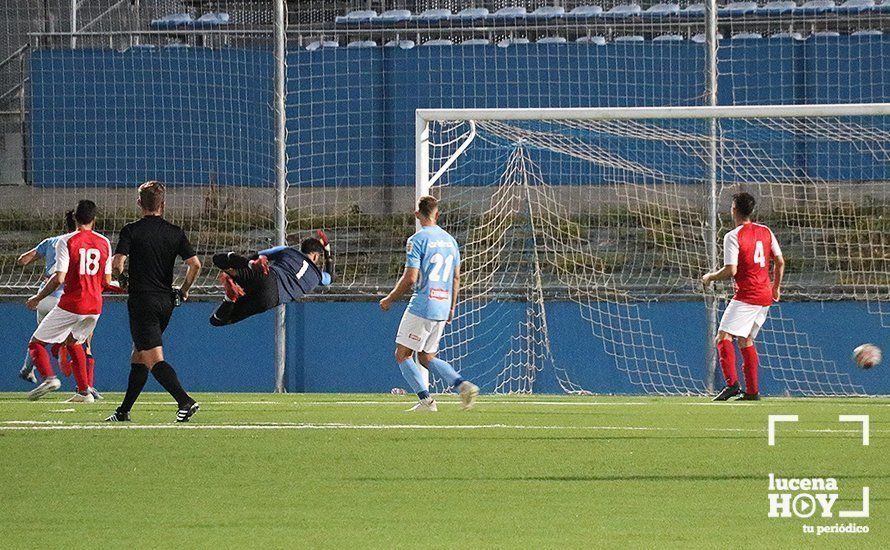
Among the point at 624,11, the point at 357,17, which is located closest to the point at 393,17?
the point at 357,17

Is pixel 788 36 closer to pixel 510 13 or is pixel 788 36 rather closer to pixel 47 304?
pixel 510 13

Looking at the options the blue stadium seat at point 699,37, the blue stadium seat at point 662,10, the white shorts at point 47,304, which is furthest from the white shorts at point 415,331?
the blue stadium seat at point 662,10

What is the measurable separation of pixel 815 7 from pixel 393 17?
6.21m

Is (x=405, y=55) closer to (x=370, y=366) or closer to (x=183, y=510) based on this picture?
(x=370, y=366)

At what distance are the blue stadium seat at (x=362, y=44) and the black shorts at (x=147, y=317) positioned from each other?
9.64 meters

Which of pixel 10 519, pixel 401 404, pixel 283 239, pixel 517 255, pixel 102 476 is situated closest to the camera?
pixel 10 519

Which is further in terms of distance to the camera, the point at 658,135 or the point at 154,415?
the point at 658,135

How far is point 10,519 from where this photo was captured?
19.5 ft

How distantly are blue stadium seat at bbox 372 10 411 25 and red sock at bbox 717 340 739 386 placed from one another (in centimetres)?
965

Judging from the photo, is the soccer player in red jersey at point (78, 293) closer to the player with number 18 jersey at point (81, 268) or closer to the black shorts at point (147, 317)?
the player with number 18 jersey at point (81, 268)

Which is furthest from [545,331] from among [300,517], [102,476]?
[300,517]

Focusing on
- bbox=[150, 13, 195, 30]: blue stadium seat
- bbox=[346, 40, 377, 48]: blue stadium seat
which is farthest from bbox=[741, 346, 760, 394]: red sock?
bbox=[150, 13, 195, 30]: blue stadium seat

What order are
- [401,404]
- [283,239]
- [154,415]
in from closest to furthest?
[154,415]
[401,404]
[283,239]

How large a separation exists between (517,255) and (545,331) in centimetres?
140
